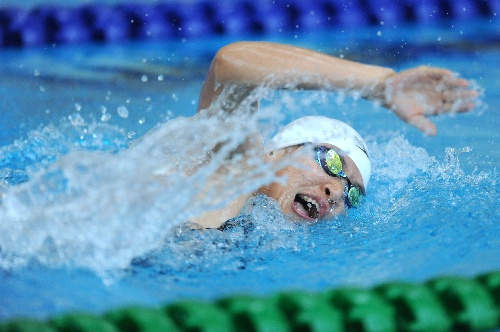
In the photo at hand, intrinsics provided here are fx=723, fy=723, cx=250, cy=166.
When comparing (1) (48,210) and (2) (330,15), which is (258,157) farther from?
(2) (330,15)

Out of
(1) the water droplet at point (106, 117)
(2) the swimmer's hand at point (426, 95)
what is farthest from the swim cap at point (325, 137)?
(1) the water droplet at point (106, 117)

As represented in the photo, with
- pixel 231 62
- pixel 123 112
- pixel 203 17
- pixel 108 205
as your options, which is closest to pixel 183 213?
pixel 108 205

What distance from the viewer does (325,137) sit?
7.26 feet

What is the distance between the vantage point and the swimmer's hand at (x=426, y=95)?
1.57 m

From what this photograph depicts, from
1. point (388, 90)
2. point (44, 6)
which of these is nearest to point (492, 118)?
point (388, 90)

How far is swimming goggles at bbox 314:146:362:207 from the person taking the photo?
215 centimetres

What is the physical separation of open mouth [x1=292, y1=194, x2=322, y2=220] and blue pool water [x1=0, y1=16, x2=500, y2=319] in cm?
5

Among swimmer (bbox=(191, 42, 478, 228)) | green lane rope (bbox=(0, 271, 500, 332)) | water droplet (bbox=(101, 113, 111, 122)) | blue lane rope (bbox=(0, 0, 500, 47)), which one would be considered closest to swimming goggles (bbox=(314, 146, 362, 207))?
swimmer (bbox=(191, 42, 478, 228))

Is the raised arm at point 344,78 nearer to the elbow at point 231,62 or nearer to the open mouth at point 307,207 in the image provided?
the elbow at point 231,62

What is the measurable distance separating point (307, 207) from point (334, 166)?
0.15 m

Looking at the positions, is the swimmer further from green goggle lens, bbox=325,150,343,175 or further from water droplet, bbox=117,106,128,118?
water droplet, bbox=117,106,128,118

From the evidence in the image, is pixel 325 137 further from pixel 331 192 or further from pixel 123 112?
pixel 123 112

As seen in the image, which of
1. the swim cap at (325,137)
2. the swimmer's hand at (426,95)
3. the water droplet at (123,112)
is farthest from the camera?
the water droplet at (123,112)

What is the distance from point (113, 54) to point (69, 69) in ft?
0.98
